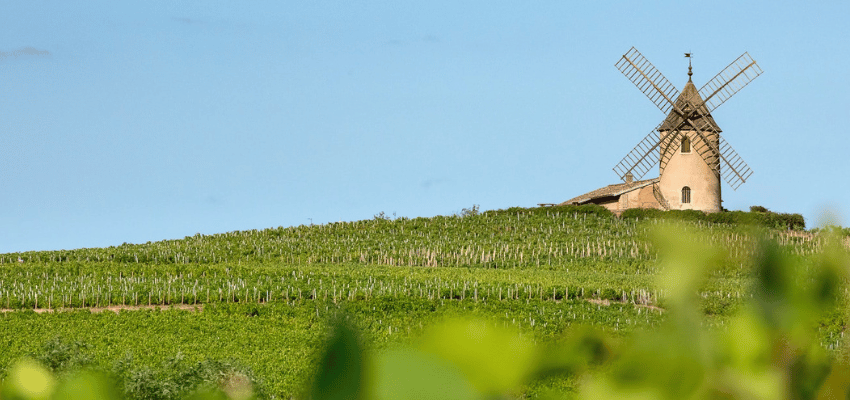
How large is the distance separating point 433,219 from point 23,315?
871 inches

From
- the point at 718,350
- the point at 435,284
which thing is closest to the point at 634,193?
the point at 435,284

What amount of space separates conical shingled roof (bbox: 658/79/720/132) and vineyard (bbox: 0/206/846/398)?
462 cm

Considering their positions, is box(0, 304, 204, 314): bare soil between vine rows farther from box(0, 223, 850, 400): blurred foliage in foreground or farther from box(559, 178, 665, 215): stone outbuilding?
box(559, 178, 665, 215): stone outbuilding

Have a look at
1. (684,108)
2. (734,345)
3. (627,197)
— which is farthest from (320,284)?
(734,345)

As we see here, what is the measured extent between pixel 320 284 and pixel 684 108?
2097cm

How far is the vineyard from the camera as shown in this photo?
46.0 ft

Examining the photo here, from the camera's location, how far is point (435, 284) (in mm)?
22156

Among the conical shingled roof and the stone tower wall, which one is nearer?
the conical shingled roof

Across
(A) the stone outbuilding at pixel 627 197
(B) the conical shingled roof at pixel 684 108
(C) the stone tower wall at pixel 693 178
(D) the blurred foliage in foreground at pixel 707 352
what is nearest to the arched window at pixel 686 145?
(C) the stone tower wall at pixel 693 178

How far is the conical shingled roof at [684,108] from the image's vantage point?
1461 inches

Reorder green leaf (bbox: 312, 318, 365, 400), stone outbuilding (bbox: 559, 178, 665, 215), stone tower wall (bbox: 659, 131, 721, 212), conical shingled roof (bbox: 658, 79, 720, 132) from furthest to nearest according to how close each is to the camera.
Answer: stone outbuilding (bbox: 559, 178, 665, 215)
stone tower wall (bbox: 659, 131, 721, 212)
conical shingled roof (bbox: 658, 79, 720, 132)
green leaf (bbox: 312, 318, 365, 400)

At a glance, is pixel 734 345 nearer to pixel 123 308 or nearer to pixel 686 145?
pixel 123 308

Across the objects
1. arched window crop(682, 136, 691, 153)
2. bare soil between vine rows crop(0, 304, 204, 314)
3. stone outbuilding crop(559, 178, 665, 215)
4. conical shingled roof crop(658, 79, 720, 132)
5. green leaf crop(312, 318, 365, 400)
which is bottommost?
bare soil between vine rows crop(0, 304, 204, 314)

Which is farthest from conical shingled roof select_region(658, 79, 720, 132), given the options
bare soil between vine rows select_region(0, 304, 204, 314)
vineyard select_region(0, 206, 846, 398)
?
bare soil between vine rows select_region(0, 304, 204, 314)
